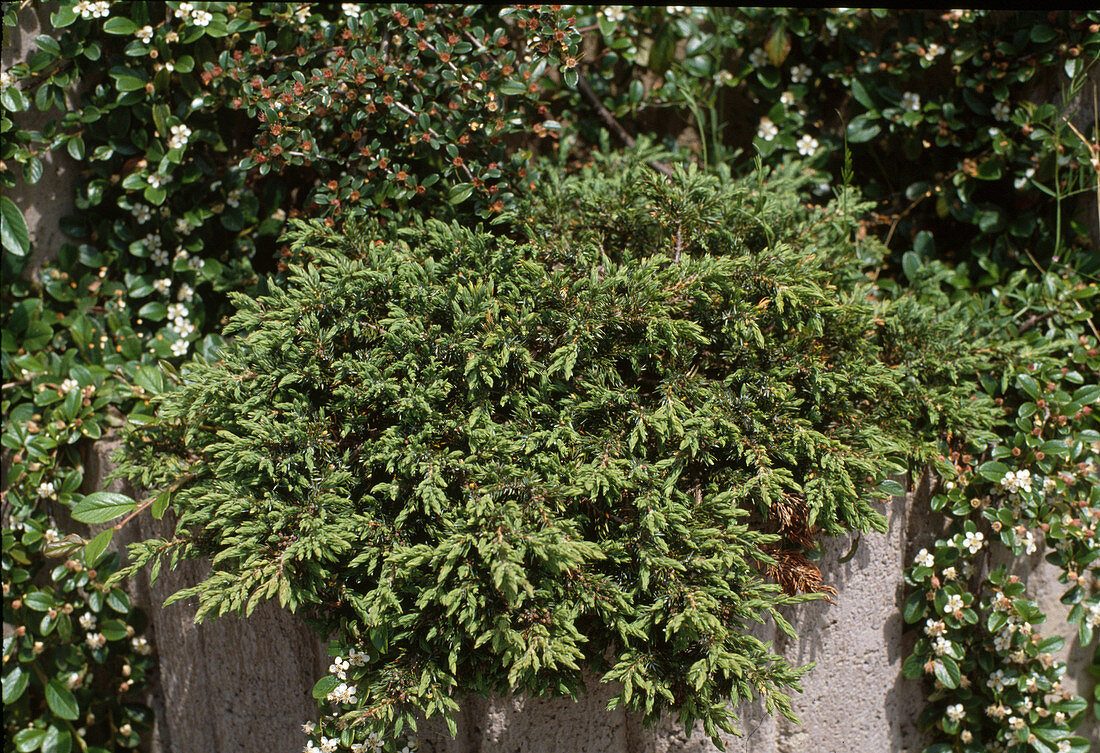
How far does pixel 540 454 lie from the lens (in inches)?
64.0

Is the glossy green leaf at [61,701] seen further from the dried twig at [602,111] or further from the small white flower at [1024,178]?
the small white flower at [1024,178]

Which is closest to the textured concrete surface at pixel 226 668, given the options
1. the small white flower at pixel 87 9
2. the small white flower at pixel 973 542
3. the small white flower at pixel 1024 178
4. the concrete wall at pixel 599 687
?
the concrete wall at pixel 599 687

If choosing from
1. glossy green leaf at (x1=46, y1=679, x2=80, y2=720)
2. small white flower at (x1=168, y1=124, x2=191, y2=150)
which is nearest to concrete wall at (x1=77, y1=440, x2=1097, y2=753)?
glossy green leaf at (x1=46, y1=679, x2=80, y2=720)

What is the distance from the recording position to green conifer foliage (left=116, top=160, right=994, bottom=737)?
60.3 inches

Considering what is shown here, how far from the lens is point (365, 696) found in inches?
60.8

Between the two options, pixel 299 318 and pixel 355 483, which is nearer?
pixel 355 483

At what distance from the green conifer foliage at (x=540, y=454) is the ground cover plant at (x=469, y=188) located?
0.65 ft

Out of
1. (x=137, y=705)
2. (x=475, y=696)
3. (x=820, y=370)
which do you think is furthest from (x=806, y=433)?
(x=137, y=705)

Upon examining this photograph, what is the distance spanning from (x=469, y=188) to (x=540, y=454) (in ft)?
2.65

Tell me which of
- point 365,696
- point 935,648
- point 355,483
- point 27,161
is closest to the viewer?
point 365,696

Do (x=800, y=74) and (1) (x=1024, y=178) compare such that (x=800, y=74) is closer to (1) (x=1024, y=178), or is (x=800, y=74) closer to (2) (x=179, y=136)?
(1) (x=1024, y=178)

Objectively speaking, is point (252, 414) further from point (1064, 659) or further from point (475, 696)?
point (1064, 659)

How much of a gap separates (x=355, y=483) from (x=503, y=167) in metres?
0.96

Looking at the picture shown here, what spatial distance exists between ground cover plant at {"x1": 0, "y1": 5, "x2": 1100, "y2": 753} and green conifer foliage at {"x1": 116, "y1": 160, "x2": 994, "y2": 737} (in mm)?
198
